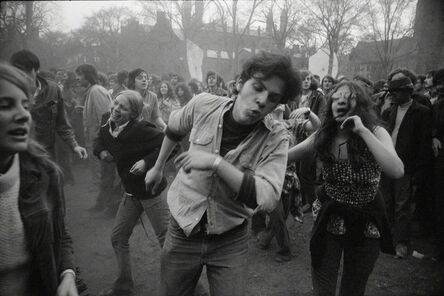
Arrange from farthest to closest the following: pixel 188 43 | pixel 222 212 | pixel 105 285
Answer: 1. pixel 188 43
2. pixel 105 285
3. pixel 222 212

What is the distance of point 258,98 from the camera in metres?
2.04

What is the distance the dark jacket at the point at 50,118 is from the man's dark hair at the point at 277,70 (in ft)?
10.7

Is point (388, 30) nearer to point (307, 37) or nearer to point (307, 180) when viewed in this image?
point (307, 37)

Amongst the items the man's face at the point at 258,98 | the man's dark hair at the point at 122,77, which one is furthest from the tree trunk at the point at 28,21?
the man's dark hair at the point at 122,77

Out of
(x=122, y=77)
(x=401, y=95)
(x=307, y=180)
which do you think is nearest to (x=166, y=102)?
(x=122, y=77)

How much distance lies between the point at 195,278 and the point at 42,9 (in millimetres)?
1809

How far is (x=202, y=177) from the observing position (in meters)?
2.10

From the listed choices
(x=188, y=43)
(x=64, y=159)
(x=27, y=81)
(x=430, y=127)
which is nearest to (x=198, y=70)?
(x=188, y=43)

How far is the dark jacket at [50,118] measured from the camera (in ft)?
14.5

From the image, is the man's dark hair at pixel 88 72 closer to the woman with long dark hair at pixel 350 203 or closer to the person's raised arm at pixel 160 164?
the person's raised arm at pixel 160 164

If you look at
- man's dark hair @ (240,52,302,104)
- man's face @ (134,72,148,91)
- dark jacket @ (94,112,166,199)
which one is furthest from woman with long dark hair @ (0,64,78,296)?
man's face @ (134,72,148,91)

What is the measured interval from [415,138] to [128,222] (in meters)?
→ 3.89

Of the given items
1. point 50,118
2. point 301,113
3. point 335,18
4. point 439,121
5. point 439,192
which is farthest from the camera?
point 335,18

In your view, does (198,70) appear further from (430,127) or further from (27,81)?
(27,81)
